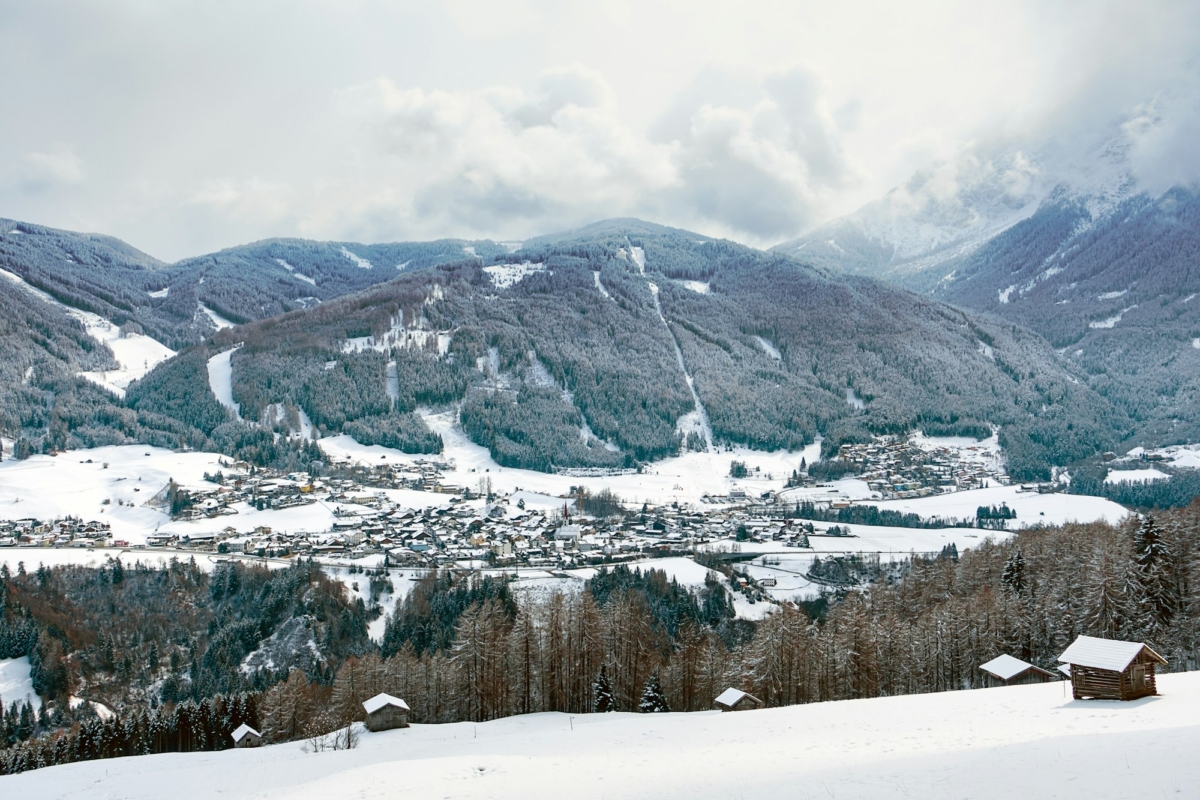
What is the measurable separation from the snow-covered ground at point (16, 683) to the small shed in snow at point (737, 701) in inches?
2195

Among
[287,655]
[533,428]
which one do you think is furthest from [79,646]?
[533,428]

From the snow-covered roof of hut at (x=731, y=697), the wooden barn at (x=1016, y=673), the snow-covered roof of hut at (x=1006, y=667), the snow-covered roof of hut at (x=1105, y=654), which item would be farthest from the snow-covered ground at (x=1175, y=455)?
the snow-covered roof of hut at (x=1105, y=654)

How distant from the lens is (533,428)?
566 ft

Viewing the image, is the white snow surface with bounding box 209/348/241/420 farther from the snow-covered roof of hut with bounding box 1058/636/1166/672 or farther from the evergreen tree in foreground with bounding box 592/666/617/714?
the snow-covered roof of hut with bounding box 1058/636/1166/672

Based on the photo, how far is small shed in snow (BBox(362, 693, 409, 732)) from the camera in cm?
3525

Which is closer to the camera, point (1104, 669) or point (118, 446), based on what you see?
point (1104, 669)

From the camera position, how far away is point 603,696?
39.8 m

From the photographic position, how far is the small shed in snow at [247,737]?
1725 inches

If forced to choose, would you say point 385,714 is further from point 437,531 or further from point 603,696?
point 437,531

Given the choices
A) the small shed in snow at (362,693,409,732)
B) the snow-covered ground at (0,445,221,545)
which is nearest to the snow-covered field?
the small shed in snow at (362,693,409,732)

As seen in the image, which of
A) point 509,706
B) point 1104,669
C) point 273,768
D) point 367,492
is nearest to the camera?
point 1104,669

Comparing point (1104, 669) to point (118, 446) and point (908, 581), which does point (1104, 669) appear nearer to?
point (908, 581)

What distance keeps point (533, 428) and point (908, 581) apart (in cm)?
11433

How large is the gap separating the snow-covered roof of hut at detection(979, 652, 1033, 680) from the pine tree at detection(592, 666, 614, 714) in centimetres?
1733
